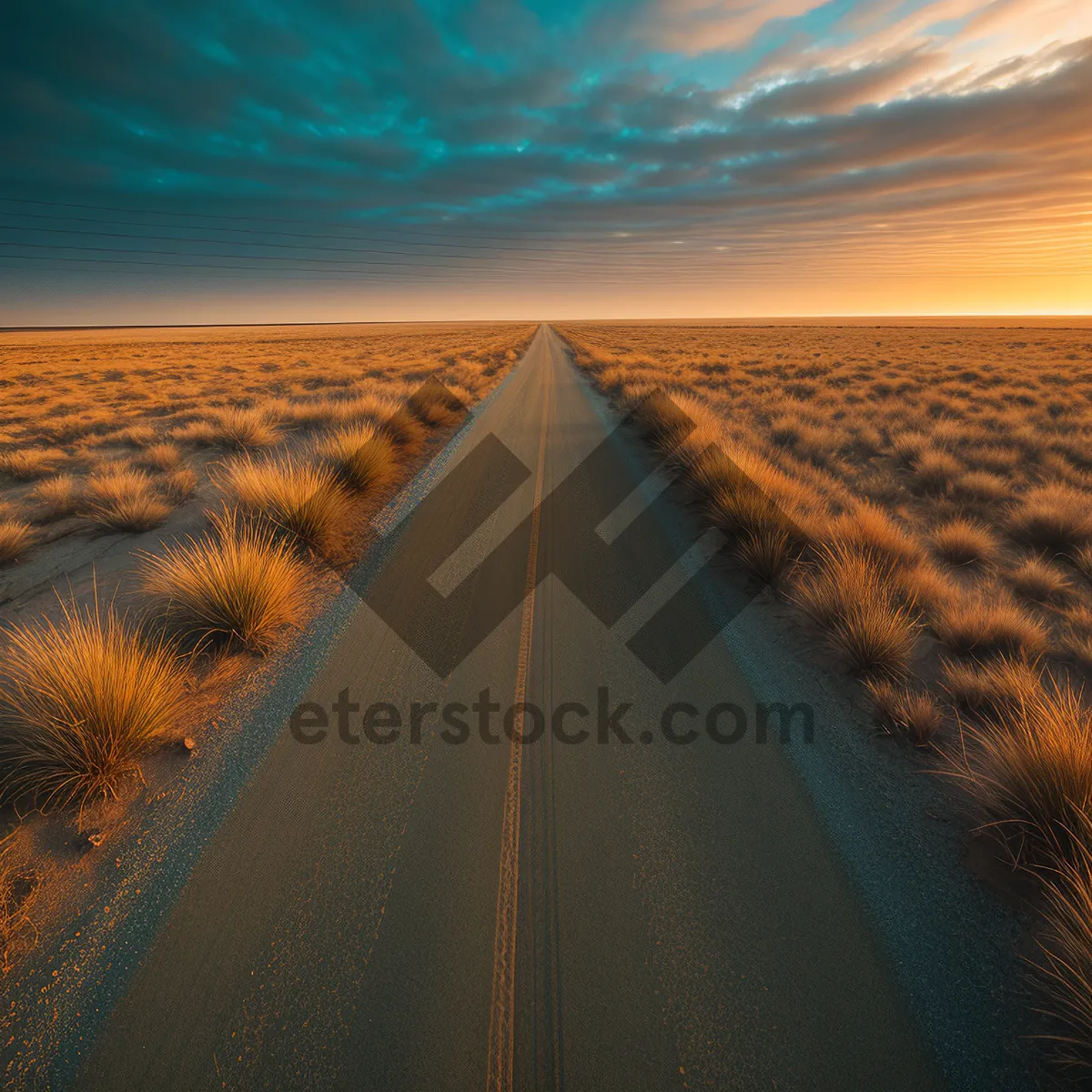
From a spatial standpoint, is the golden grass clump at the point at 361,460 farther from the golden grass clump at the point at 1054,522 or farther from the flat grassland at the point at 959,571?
the golden grass clump at the point at 1054,522

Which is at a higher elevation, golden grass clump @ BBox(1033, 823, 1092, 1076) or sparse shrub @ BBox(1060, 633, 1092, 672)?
golden grass clump @ BBox(1033, 823, 1092, 1076)

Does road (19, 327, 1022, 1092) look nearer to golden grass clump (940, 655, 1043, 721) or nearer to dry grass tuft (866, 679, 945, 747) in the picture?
dry grass tuft (866, 679, 945, 747)

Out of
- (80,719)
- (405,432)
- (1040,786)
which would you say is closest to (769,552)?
(1040,786)

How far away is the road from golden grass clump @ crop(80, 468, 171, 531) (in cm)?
422

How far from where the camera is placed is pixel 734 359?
28609 mm

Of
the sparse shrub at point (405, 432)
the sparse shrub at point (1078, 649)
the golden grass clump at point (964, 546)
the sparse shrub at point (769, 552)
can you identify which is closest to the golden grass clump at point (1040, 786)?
the sparse shrub at point (1078, 649)

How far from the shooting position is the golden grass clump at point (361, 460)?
755cm

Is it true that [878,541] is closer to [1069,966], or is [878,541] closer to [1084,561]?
[1084,561]

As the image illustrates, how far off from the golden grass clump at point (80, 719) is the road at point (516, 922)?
2.50ft

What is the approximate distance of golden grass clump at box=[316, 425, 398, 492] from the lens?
7.55m

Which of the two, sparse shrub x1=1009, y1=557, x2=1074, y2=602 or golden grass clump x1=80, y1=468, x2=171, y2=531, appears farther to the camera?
golden grass clump x1=80, y1=468, x2=171, y2=531

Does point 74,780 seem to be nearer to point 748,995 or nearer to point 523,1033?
point 523,1033

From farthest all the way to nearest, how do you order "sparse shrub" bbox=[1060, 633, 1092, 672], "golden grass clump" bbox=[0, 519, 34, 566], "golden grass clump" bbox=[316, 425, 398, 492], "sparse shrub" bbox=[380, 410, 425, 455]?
"sparse shrub" bbox=[380, 410, 425, 455] < "golden grass clump" bbox=[316, 425, 398, 492] < "golden grass clump" bbox=[0, 519, 34, 566] < "sparse shrub" bbox=[1060, 633, 1092, 672]

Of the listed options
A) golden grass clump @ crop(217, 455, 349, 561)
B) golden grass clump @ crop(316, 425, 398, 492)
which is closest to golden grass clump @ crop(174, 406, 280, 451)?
golden grass clump @ crop(316, 425, 398, 492)
